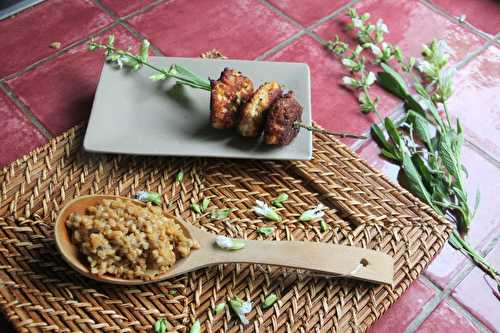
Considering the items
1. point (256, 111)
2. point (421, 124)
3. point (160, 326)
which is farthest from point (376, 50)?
point (160, 326)

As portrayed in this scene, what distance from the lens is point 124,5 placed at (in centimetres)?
155

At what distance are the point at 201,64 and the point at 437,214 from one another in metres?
0.67

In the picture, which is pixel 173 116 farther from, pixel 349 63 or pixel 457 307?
pixel 457 307

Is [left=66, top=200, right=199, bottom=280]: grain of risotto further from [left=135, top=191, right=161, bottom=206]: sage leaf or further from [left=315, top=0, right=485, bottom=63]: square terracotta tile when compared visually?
[left=315, top=0, right=485, bottom=63]: square terracotta tile

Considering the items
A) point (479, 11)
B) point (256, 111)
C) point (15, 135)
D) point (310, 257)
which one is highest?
point (479, 11)

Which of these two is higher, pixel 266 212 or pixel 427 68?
pixel 427 68

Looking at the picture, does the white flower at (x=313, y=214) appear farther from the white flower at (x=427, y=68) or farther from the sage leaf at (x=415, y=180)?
the white flower at (x=427, y=68)

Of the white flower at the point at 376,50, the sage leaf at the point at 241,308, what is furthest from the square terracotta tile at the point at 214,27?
the sage leaf at the point at 241,308

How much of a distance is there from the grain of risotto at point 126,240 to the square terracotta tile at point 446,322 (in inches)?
19.8

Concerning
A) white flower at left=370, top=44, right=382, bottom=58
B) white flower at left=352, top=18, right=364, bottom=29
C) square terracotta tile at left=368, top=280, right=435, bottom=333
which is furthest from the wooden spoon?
white flower at left=352, top=18, right=364, bottom=29

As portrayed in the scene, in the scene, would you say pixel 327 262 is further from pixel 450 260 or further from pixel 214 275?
pixel 450 260

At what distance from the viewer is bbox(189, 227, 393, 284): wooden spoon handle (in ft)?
3.10

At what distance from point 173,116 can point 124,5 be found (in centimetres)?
56

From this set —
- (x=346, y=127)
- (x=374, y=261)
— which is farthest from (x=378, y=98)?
(x=374, y=261)
